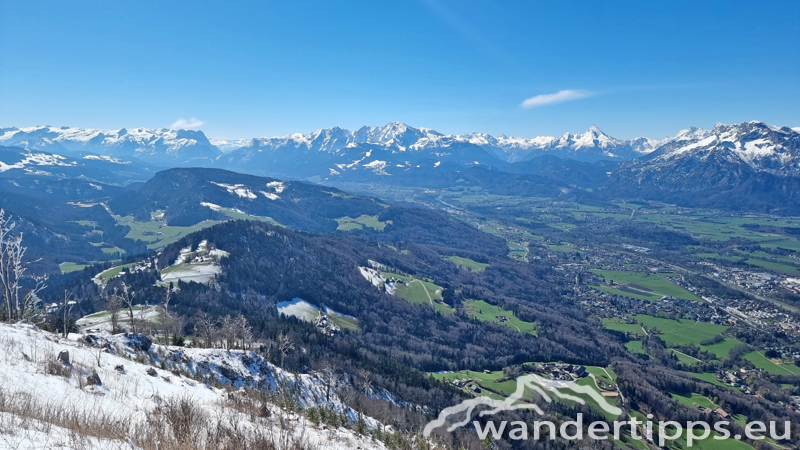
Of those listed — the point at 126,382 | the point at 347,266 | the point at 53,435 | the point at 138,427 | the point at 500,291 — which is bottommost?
the point at 500,291

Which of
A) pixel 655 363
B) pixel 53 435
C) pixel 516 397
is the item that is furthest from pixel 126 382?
pixel 655 363

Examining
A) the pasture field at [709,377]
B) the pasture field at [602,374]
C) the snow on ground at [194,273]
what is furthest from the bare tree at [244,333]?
the pasture field at [709,377]

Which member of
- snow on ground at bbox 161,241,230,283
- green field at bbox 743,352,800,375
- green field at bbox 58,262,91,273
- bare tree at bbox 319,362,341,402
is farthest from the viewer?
green field at bbox 58,262,91,273

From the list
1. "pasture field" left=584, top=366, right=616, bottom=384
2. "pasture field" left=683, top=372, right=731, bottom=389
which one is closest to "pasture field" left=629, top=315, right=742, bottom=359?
"pasture field" left=683, top=372, right=731, bottom=389

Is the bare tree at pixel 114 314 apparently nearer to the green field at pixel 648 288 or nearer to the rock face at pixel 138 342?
the rock face at pixel 138 342

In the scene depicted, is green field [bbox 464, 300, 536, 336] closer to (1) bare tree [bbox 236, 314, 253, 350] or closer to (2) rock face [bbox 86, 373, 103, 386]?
(1) bare tree [bbox 236, 314, 253, 350]

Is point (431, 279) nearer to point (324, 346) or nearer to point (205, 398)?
point (324, 346)

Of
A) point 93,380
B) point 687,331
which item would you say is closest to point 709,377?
point 687,331

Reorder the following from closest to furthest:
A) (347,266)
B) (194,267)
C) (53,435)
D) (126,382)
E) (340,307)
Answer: (53,435) < (126,382) < (194,267) < (340,307) < (347,266)
